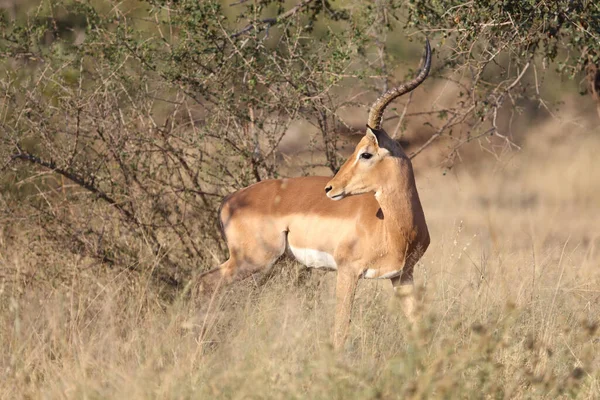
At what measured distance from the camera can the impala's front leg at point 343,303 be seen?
5039 mm

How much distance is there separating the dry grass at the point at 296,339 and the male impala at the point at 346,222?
0.60 ft

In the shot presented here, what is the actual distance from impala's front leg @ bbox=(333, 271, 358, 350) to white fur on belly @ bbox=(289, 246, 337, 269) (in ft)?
0.74

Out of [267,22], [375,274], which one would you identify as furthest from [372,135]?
[267,22]

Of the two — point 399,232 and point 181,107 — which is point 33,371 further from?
point 181,107

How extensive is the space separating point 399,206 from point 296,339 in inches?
73.6

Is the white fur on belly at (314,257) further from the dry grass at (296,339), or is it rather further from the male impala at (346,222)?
the dry grass at (296,339)

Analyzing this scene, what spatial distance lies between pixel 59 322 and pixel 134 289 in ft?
4.47

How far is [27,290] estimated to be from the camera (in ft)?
18.7

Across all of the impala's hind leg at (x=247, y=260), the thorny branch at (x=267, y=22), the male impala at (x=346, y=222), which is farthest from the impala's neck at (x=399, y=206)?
the thorny branch at (x=267, y=22)

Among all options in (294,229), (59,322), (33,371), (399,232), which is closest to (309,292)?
(294,229)

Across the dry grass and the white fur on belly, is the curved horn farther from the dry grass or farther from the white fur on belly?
the dry grass

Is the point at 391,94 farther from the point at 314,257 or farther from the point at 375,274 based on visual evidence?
the point at 314,257

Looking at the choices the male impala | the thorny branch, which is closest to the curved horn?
the male impala

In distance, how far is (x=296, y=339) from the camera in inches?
140
